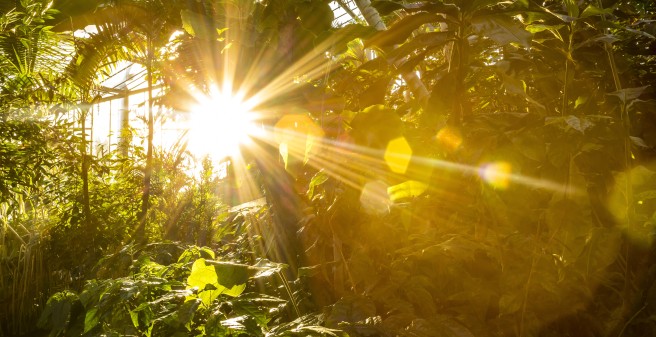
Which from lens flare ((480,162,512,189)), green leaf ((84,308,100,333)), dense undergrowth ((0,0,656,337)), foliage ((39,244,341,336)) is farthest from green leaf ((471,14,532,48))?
green leaf ((84,308,100,333))

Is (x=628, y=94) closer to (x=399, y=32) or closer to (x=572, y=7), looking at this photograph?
(x=572, y=7)

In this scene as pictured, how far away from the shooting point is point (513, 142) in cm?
88

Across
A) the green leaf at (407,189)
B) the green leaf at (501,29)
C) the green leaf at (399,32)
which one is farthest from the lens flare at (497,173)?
the green leaf at (399,32)

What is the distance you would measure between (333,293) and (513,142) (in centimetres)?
55

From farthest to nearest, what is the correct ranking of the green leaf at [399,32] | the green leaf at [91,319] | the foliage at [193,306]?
the green leaf at [399,32]
the green leaf at [91,319]
the foliage at [193,306]

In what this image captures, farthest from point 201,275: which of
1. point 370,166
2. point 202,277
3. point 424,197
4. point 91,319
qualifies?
point 424,197

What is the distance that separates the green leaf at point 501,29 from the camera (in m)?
0.98

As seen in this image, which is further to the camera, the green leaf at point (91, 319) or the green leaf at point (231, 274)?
the green leaf at point (91, 319)

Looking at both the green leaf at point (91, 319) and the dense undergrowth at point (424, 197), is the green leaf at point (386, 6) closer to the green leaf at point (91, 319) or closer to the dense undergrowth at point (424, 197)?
the dense undergrowth at point (424, 197)

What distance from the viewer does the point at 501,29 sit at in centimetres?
100

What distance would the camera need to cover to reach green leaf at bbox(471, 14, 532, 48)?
3.20ft

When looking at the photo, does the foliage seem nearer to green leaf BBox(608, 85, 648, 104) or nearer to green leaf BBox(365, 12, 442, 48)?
green leaf BBox(365, 12, 442, 48)

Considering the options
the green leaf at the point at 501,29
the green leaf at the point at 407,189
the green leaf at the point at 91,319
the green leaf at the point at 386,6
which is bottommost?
the green leaf at the point at 91,319

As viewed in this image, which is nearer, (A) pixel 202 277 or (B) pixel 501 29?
(A) pixel 202 277
